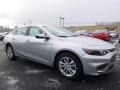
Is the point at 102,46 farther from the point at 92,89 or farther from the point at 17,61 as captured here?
the point at 17,61

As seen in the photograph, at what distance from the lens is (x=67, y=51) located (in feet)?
15.6

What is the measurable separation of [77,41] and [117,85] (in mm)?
1506

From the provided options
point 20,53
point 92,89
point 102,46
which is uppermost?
point 102,46

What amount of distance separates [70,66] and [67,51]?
413 mm

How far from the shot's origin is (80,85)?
4348 millimetres

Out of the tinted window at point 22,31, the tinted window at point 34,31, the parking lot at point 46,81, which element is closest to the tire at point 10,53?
the tinted window at point 22,31

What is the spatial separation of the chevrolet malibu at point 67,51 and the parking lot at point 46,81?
0.93 feet

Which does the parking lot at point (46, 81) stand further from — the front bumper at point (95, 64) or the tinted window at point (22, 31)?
the tinted window at point (22, 31)

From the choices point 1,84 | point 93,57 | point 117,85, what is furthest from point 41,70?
point 117,85

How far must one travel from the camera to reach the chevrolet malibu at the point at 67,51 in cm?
438

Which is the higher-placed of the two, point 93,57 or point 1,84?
point 93,57

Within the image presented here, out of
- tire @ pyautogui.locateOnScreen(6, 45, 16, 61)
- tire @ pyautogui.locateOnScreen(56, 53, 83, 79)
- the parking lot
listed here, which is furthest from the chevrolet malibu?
tire @ pyautogui.locateOnScreen(6, 45, 16, 61)

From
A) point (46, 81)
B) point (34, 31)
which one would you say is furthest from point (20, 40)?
point (46, 81)

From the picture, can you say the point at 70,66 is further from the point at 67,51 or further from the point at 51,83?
the point at 51,83
